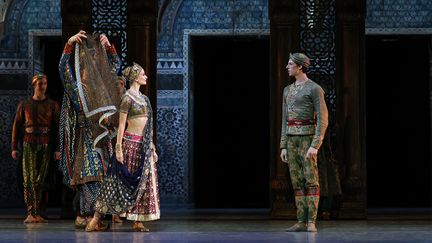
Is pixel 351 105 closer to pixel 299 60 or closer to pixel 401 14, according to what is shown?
pixel 299 60

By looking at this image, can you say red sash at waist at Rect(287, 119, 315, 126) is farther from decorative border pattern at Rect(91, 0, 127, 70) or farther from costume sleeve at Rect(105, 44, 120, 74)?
decorative border pattern at Rect(91, 0, 127, 70)

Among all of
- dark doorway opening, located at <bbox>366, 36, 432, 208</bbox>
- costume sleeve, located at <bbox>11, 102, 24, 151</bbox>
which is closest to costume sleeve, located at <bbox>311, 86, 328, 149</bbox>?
costume sleeve, located at <bbox>11, 102, 24, 151</bbox>

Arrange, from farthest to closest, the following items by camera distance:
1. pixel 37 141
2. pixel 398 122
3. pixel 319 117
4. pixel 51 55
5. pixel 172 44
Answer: pixel 398 122, pixel 51 55, pixel 172 44, pixel 37 141, pixel 319 117

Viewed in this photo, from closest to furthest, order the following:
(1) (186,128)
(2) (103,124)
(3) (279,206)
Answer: (2) (103,124)
(3) (279,206)
(1) (186,128)

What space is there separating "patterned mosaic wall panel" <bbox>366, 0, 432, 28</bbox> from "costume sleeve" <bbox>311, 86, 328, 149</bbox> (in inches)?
195

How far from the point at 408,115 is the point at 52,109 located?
533 centimetres

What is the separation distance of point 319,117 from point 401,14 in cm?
521

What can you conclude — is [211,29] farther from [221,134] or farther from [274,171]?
[274,171]

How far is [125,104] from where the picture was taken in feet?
25.0

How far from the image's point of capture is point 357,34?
9625 mm

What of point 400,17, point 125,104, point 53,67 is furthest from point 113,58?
point 400,17

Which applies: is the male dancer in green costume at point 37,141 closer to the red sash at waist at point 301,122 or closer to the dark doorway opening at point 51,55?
the red sash at waist at point 301,122

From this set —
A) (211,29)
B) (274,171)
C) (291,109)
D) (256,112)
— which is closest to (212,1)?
(211,29)

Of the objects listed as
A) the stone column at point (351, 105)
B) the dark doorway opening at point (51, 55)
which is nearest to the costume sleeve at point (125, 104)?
the stone column at point (351, 105)
